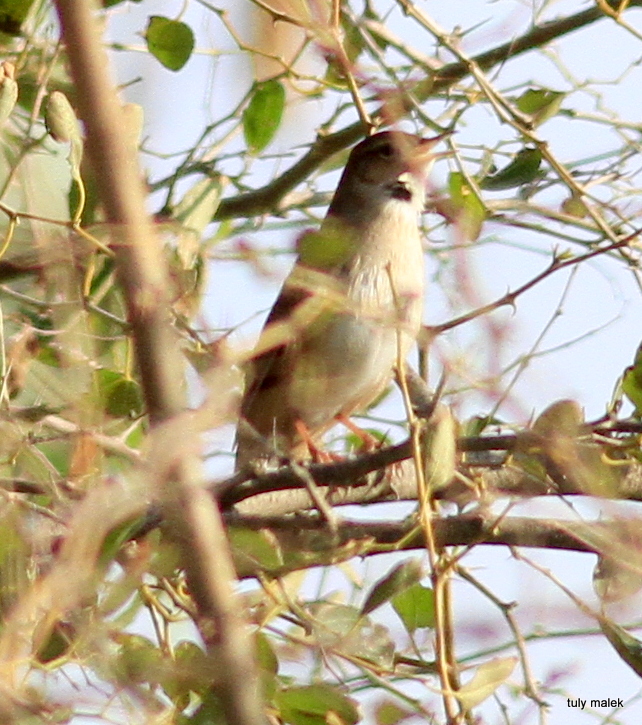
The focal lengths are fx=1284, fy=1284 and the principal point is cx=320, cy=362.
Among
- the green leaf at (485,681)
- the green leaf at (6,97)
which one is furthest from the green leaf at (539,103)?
the green leaf at (485,681)

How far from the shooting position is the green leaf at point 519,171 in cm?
286

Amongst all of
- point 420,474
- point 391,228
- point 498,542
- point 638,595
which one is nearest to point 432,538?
point 420,474

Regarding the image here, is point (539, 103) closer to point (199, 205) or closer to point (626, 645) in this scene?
point (199, 205)

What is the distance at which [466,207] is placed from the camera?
8.09 ft

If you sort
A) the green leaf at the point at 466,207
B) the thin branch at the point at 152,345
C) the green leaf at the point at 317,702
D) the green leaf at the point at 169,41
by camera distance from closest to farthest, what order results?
the thin branch at the point at 152,345
the green leaf at the point at 317,702
the green leaf at the point at 466,207
the green leaf at the point at 169,41

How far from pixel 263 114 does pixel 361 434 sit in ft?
3.06

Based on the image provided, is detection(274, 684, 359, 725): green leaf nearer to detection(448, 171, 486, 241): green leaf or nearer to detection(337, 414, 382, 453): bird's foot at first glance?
detection(448, 171, 486, 241): green leaf

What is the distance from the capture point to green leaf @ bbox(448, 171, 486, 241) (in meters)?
2.38

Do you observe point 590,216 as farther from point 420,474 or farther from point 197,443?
point 197,443

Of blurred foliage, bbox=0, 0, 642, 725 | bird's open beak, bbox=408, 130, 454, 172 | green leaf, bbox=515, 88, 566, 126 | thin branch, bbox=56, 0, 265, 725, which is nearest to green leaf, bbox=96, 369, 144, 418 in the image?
blurred foliage, bbox=0, 0, 642, 725

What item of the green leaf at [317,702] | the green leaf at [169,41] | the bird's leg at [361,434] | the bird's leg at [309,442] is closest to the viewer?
the green leaf at [317,702]

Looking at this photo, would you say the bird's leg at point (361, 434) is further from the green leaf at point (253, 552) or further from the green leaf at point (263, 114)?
the green leaf at point (253, 552)

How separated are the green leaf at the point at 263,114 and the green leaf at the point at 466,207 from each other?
0.50 meters

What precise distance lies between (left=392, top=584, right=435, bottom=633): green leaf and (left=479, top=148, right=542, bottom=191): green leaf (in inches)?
41.6
